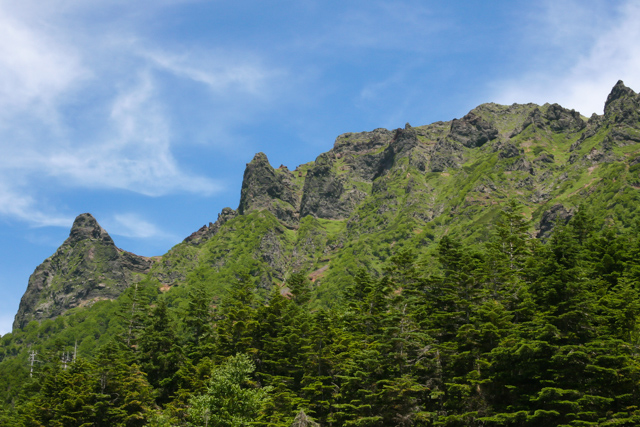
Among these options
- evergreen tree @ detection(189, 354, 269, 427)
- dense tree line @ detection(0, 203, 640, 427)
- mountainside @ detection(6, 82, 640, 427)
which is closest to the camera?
dense tree line @ detection(0, 203, 640, 427)

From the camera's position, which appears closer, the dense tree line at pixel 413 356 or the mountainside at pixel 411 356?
the dense tree line at pixel 413 356

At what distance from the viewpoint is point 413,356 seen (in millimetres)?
43844

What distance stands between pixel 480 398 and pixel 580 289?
1168cm

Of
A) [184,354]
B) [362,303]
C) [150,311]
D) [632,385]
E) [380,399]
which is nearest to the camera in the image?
[632,385]

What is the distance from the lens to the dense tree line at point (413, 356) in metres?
34.8

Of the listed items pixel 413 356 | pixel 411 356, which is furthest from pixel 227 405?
pixel 413 356

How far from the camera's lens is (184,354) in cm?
6347

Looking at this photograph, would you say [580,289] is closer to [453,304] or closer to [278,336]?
[453,304]

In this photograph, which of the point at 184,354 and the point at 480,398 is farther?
the point at 184,354

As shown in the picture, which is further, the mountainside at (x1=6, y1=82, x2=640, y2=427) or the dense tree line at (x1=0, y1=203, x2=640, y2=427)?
the mountainside at (x1=6, y1=82, x2=640, y2=427)

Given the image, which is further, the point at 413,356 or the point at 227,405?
the point at 413,356

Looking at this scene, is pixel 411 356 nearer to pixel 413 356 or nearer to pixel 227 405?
pixel 413 356

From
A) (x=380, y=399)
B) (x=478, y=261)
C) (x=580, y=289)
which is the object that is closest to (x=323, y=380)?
(x=380, y=399)

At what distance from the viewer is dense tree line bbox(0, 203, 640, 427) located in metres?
34.8
